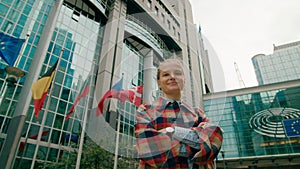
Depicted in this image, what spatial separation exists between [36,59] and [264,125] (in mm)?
34411

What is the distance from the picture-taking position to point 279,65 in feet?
299

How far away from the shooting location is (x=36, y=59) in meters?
12.6

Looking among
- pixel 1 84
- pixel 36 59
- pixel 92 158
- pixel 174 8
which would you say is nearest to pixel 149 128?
pixel 92 158

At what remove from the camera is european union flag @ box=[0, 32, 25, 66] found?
10.7 metres

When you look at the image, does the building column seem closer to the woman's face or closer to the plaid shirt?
the woman's face

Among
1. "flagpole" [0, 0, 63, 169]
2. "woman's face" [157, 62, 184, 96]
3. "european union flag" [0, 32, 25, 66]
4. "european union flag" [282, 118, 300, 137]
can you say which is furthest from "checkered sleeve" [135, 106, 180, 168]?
"european union flag" [282, 118, 300, 137]

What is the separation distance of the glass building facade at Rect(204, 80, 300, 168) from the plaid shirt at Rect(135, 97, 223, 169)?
2964 cm

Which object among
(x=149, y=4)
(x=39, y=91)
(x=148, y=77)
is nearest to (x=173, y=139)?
(x=148, y=77)

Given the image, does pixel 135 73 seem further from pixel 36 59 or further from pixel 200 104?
pixel 36 59

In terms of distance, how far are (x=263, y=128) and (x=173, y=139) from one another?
3662 centimetres

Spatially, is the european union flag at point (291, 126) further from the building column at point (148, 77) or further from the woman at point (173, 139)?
the woman at point (173, 139)

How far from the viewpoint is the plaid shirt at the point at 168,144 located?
4.26 ft

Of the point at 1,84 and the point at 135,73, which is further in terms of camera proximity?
the point at 1,84

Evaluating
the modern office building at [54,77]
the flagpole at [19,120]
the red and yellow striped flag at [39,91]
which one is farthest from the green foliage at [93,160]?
the red and yellow striped flag at [39,91]
